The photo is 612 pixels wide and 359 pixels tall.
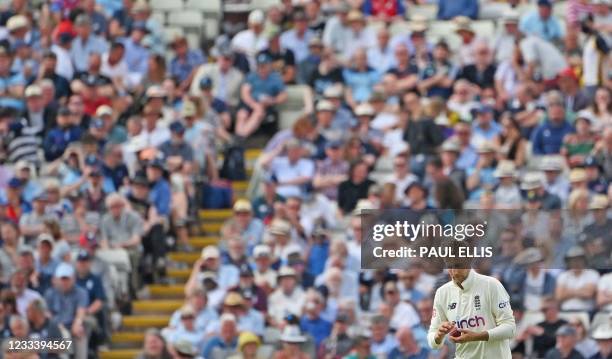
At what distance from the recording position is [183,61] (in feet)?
89.0

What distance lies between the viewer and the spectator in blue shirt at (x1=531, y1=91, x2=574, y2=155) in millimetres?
23953

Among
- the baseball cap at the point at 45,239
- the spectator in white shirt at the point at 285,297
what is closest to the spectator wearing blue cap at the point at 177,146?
the baseball cap at the point at 45,239

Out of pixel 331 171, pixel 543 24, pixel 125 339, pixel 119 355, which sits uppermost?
pixel 543 24

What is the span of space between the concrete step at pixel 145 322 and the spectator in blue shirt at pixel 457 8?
5894 mm

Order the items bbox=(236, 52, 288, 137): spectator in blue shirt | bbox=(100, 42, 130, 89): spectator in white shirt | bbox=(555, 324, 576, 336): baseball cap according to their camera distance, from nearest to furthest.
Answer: bbox=(555, 324, 576, 336): baseball cap < bbox=(236, 52, 288, 137): spectator in blue shirt < bbox=(100, 42, 130, 89): spectator in white shirt

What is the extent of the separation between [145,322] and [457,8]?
615 centimetres

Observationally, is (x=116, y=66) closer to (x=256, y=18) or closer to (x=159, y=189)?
(x=256, y=18)

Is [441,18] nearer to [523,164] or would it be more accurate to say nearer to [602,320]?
[523,164]

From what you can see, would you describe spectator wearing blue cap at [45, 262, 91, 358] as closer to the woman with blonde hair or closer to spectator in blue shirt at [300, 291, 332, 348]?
spectator in blue shirt at [300, 291, 332, 348]

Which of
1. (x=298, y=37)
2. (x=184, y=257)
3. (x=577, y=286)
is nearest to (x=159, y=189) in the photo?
(x=184, y=257)

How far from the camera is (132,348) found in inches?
913

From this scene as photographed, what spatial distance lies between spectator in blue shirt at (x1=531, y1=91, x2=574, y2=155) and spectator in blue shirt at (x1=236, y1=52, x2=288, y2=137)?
3262 mm

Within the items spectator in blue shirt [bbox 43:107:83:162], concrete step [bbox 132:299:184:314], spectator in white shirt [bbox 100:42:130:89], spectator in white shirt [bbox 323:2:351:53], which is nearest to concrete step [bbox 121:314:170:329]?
concrete step [bbox 132:299:184:314]

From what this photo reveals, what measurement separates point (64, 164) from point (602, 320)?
655 cm
